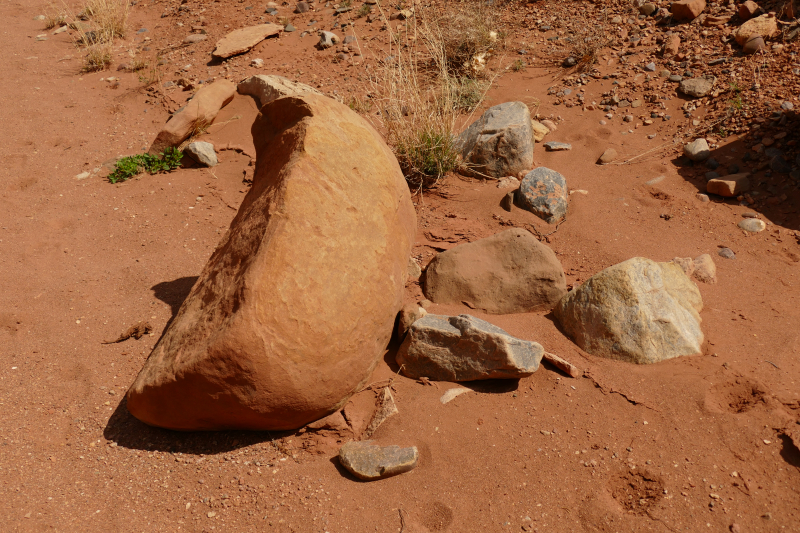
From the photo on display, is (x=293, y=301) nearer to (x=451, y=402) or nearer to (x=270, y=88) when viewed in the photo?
(x=451, y=402)

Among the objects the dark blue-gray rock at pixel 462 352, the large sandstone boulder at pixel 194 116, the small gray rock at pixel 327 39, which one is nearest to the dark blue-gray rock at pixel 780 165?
the dark blue-gray rock at pixel 462 352

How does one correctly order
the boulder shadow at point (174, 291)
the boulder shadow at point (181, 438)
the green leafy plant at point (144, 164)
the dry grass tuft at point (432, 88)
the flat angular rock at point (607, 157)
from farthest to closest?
the green leafy plant at point (144, 164)
the flat angular rock at point (607, 157)
the dry grass tuft at point (432, 88)
the boulder shadow at point (174, 291)
the boulder shadow at point (181, 438)

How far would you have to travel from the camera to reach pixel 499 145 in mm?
4656

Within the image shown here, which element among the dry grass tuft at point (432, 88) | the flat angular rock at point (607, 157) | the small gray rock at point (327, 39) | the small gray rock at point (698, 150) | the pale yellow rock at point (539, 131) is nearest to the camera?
the dry grass tuft at point (432, 88)

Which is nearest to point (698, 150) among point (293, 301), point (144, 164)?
point (293, 301)

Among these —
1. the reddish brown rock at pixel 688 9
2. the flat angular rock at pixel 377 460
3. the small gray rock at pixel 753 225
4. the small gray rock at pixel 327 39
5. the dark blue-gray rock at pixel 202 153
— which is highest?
the reddish brown rock at pixel 688 9

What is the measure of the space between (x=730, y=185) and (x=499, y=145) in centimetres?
171

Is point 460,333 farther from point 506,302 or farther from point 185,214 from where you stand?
point 185,214

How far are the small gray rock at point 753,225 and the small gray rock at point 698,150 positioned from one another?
0.76 meters

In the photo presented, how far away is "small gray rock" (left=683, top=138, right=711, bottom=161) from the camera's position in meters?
4.72

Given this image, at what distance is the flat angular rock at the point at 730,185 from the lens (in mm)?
4371

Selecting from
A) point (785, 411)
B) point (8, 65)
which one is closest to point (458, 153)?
point (785, 411)

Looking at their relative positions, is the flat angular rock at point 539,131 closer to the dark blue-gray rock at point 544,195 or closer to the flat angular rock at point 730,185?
the dark blue-gray rock at point 544,195

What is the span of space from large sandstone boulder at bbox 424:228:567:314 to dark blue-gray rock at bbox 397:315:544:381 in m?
0.45
